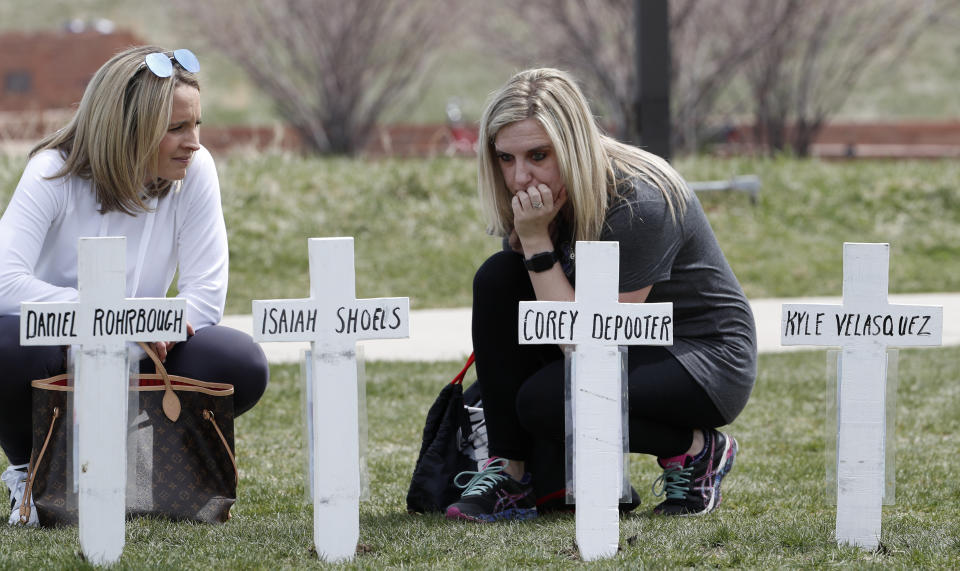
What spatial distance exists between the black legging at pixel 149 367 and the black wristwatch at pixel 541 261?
33.2 inches

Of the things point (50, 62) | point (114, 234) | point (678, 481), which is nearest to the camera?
point (114, 234)

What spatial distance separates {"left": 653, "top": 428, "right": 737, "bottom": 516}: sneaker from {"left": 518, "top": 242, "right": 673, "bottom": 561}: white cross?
0.76m

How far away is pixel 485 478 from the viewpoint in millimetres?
3494

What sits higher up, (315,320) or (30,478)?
(315,320)

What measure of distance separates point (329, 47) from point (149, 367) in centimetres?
1190

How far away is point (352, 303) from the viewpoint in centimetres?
274

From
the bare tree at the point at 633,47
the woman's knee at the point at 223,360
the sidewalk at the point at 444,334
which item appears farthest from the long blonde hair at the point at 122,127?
the bare tree at the point at 633,47

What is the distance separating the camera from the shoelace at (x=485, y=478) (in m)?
3.47

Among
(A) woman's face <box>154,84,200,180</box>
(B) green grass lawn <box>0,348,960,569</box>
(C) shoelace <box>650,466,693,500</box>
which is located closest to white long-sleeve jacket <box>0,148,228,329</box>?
(A) woman's face <box>154,84,200,180</box>

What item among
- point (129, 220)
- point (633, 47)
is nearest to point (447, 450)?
point (129, 220)

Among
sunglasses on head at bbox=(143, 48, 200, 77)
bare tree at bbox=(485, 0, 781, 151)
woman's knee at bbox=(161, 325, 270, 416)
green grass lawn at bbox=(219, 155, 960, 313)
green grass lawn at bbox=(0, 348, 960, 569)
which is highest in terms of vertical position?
bare tree at bbox=(485, 0, 781, 151)

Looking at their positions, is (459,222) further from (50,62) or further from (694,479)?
(50,62)

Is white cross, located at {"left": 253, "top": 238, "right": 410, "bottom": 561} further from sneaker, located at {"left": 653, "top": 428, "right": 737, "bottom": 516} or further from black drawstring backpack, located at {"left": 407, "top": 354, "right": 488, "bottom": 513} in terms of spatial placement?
sneaker, located at {"left": 653, "top": 428, "right": 737, "bottom": 516}

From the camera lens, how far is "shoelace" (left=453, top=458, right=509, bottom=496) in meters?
3.47
